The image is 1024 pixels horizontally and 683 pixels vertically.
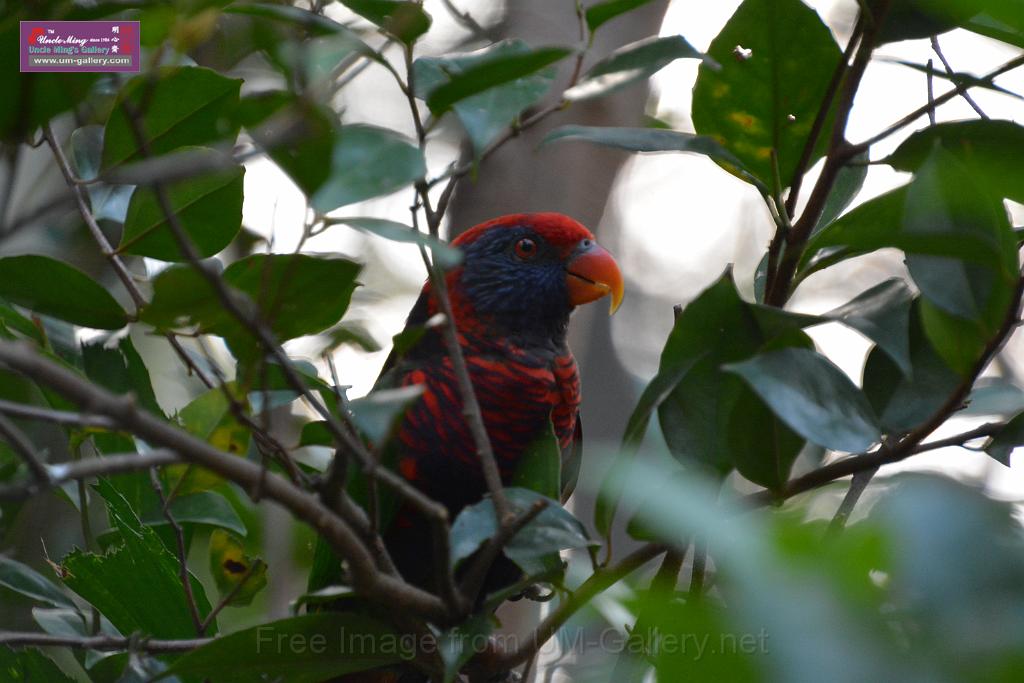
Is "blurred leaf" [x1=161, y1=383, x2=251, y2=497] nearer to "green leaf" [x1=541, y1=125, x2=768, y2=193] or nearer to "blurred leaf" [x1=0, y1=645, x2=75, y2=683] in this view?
"blurred leaf" [x1=0, y1=645, x2=75, y2=683]

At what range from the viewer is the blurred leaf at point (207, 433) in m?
1.57

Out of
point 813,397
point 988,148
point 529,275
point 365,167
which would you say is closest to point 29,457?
point 365,167

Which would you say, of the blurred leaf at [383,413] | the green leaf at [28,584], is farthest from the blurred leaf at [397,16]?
the green leaf at [28,584]

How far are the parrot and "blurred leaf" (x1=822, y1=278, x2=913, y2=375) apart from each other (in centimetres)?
73

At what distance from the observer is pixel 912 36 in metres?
1.19

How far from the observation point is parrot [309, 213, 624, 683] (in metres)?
1.87

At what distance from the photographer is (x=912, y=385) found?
4.03 ft

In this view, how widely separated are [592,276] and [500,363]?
35cm

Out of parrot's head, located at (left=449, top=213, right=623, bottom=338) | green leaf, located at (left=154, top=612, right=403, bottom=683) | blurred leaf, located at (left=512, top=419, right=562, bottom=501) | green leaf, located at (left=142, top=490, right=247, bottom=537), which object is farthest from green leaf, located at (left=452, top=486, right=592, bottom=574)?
parrot's head, located at (left=449, top=213, right=623, bottom=338)

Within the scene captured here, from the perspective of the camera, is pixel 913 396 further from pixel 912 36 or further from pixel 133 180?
pixel 133 180

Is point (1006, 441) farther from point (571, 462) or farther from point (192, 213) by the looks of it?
point (192, 213)

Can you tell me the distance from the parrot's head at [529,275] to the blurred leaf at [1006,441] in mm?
1078

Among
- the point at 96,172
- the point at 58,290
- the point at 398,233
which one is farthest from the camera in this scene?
the point at 96,172

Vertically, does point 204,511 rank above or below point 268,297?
below
